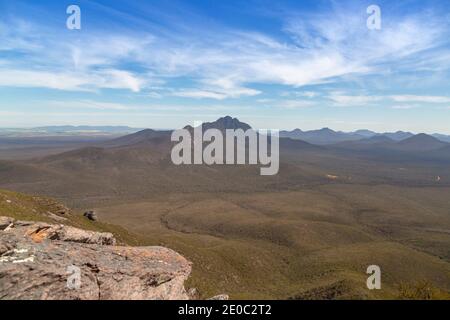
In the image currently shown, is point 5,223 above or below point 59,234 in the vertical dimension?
above

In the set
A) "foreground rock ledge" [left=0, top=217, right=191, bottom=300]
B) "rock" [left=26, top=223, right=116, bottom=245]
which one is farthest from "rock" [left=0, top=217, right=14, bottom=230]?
"rock" [left=26, top=223, right=116, bottom=245]

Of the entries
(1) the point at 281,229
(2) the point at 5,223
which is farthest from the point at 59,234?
(1) the point at 281,229

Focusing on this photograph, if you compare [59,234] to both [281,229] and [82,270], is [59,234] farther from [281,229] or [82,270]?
[281,229]

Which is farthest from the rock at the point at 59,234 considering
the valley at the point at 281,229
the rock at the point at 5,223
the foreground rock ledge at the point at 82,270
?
the valley at the point at 281,229

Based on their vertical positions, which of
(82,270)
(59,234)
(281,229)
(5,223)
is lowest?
(281,229)

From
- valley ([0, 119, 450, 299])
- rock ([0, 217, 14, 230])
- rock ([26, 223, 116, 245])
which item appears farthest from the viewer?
valley ([0, 119, 450, 299])

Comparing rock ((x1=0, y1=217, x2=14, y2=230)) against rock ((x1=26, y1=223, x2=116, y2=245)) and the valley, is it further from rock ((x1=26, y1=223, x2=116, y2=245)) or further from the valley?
the valley

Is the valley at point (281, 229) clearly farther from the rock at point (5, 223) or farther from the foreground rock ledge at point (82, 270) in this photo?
the rock at point (5, 223)
